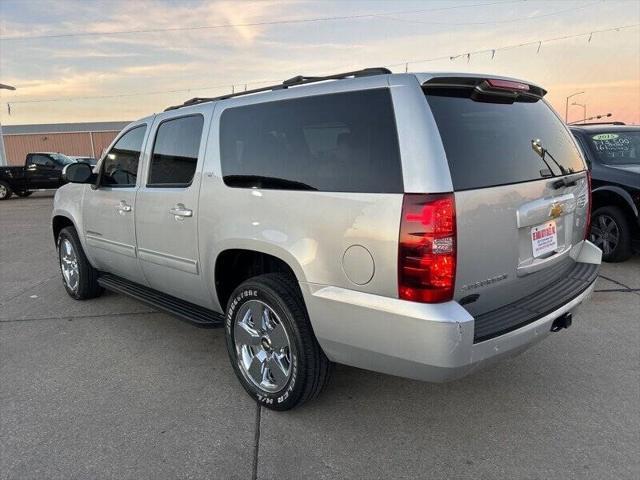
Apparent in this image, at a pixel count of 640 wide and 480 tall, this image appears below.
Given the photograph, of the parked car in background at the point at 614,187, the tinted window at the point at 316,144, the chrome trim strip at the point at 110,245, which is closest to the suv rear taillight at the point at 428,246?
the tinted window at the point at 316,144

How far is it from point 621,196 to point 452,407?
4.36m

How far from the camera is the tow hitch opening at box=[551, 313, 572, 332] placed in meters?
2.70

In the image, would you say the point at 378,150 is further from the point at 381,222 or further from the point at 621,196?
the point at 621,196

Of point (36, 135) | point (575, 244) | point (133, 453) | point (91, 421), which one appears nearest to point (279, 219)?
point (133, 453)

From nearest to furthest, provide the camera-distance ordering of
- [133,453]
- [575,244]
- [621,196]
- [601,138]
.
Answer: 1. [133,453]
2. [575,244]
3. [621,196]
4. [601,138]

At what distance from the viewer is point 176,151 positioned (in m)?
3.67

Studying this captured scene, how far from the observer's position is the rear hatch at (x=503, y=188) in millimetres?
2301

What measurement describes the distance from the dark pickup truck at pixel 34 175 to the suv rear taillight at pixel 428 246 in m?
19.8

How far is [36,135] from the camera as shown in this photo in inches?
1777

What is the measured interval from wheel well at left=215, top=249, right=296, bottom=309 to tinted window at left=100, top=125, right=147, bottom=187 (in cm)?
134

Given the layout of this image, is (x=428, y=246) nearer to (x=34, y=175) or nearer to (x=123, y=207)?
(x=123, y=207)

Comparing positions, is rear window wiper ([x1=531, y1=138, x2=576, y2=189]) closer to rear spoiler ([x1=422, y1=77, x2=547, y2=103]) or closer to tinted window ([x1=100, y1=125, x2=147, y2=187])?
rear spoiler ([x1=422, y1=77, x2=547, y2=103])

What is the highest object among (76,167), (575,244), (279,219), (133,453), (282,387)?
(76,167)

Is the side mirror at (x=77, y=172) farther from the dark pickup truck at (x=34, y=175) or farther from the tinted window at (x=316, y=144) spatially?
the dark pickup truck at (x=34, y=175)
